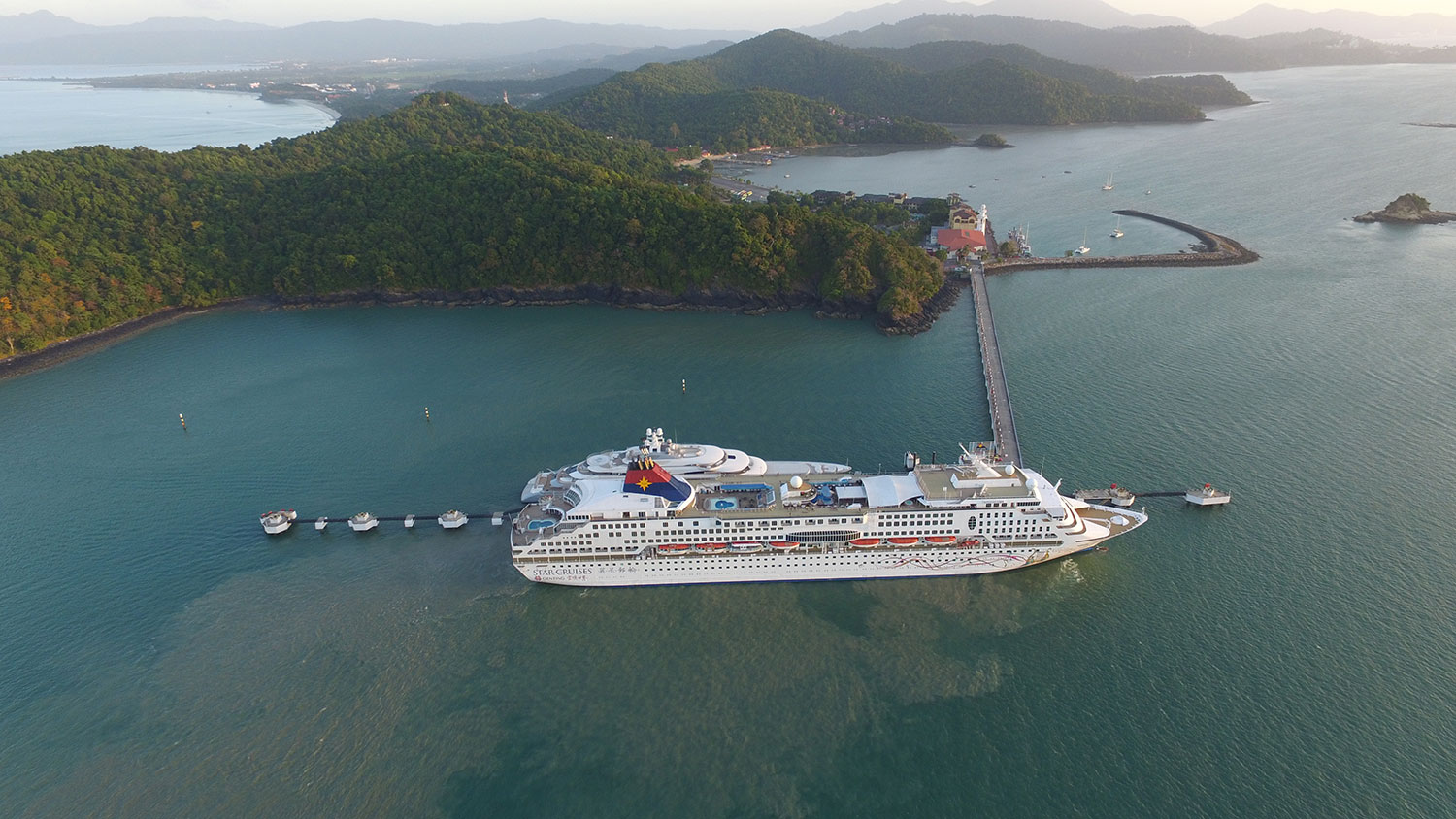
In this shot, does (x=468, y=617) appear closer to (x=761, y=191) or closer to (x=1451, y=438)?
(x=1451, y=438)

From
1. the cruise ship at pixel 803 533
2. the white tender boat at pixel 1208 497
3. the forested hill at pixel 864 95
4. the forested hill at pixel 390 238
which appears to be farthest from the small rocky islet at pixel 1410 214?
the cruise ship at pixel 803 533

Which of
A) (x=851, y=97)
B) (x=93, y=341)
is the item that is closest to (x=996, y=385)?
(x=93, y=341)

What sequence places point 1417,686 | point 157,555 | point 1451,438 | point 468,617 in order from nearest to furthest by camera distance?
1. point 1417,686
2. point 468,617
3. point 157,555
4. point 1451,438

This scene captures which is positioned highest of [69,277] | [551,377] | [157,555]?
[69,277]

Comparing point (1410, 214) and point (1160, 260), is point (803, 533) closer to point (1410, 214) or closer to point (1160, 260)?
point (1160, 260)

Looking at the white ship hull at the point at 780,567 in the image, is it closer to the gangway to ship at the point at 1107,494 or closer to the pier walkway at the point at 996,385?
the gangway to ship at the point at 1107,494

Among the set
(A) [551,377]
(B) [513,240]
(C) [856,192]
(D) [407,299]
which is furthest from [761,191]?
(A) [551,377]

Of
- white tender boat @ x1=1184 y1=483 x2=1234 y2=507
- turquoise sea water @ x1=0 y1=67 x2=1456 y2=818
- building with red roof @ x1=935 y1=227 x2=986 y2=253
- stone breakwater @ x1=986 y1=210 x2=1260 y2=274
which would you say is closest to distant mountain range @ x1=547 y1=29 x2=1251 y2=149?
building with red roof @ x1=935 y1=227 x2=986 y2=253
